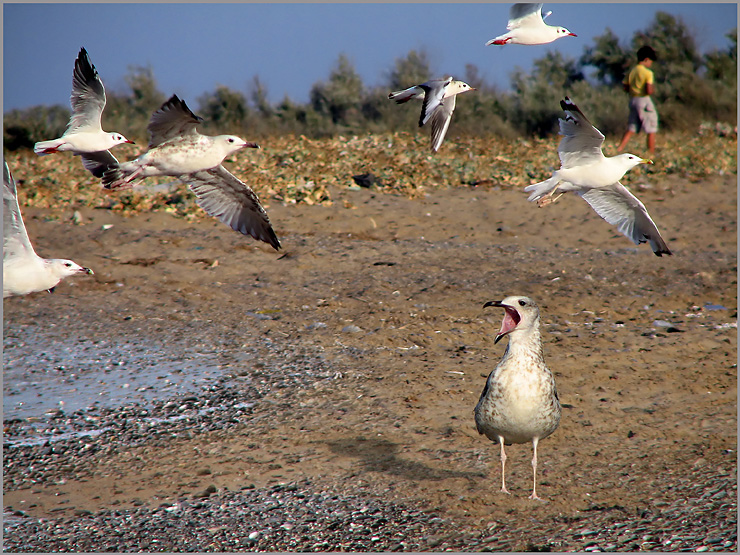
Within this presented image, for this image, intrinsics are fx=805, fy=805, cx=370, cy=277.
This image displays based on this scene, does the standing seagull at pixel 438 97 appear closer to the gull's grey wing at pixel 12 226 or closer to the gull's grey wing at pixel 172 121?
the gull's grey wing at pixel 172 121

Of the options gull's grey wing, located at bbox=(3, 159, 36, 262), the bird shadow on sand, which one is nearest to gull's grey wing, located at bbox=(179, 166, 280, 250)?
gull's grey wing, located at bbox=(3, 159, 36, 262)

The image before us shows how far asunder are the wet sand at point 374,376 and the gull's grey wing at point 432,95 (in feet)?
6.58

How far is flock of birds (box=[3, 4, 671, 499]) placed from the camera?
13.6ft

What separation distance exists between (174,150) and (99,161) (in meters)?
0.71

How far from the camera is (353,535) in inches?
159

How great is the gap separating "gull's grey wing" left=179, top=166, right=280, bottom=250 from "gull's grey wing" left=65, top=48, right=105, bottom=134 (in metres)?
0.66

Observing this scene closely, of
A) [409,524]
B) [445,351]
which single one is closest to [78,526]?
[409,524]

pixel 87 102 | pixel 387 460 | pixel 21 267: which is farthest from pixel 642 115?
pixel 21 267

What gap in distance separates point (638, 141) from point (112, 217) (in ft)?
33.6

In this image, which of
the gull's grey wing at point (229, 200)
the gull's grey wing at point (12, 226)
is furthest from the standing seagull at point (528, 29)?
the gull's grey wing at point (12, 226)

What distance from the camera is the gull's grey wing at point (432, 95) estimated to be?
14.9ft

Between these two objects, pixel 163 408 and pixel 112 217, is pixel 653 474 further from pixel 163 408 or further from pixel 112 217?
pixel 112 217

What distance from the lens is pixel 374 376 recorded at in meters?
6.06

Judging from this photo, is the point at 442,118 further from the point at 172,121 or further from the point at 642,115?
the point at 642,115
